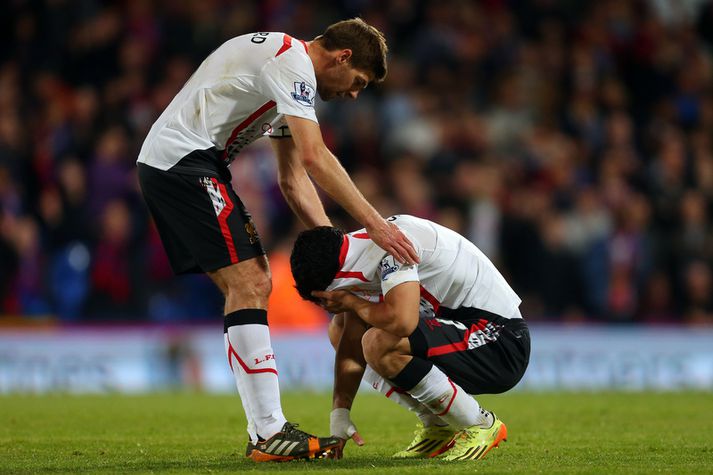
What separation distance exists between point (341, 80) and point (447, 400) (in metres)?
1.76

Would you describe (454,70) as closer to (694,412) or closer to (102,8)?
(102,8)

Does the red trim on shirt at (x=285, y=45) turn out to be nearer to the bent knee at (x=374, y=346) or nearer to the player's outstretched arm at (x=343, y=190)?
the player's outstretched arm at (x=343, y=190)

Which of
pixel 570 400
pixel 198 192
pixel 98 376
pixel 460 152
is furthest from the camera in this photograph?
pixel 460 152

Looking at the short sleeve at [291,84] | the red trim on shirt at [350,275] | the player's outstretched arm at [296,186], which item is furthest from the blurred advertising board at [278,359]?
the short sleeve at [291,84]

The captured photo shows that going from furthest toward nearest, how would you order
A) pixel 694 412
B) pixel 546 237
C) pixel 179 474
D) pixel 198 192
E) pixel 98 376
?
pixel 546 237
pixel 98 376
pixel 694 412
pixel 198 192
pixel 179 474

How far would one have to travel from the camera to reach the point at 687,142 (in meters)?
15.7

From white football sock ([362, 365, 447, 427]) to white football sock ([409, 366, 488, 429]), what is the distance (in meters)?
0.20

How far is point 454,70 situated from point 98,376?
6595mm

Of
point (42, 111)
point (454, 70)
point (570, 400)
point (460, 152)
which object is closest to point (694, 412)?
point (570, 400)

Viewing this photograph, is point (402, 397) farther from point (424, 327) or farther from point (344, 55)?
point (344, 55)

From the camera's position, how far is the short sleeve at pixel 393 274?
5.79 m

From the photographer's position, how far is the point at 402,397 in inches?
247

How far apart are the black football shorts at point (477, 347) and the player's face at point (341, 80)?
129 cm

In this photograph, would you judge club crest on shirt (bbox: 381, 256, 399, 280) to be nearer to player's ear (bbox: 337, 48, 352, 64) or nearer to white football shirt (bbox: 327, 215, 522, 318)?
white football shirt (bbox: 327, 215, 522, 318)
